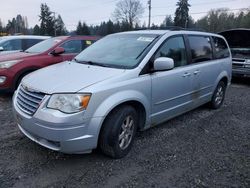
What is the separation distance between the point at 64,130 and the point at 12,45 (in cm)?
775

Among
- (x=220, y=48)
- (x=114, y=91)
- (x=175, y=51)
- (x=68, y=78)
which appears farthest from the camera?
(x=220, y=48)

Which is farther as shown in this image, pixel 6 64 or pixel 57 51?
pixel 57 51

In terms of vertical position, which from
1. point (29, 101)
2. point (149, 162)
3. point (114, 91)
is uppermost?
point (114, 91)

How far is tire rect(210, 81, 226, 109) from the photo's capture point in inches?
226

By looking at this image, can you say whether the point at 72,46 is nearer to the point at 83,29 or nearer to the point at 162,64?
the point at 162,64

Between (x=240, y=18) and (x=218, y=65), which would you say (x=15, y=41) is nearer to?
(x=218, y=65)

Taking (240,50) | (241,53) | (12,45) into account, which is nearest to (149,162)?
(241,53)

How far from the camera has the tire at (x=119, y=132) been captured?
3.18 metres

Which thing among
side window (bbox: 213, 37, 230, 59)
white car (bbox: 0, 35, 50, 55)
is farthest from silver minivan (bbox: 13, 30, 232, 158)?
white car (bbox: 0, 35, 50, 55)

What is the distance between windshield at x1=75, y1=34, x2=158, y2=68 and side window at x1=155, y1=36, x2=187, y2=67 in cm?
22

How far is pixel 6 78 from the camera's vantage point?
5895mm

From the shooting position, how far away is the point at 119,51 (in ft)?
13.2

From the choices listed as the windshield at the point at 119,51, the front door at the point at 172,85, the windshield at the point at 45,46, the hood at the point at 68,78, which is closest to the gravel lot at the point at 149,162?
the front door at the point at 172,85

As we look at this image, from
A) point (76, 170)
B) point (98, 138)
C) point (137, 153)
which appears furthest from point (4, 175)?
point (137, 153)
